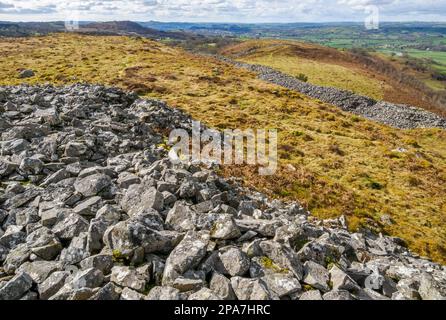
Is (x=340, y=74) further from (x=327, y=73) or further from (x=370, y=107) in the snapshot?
(x=370, y=107)

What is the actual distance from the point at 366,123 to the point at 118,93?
32.0 meters

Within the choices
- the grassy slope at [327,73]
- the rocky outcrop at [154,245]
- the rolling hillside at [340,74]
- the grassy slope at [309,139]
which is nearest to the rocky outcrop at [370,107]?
the grassy slope at [309,139]

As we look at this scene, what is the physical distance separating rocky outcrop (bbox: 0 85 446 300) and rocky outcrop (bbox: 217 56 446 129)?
139 feet

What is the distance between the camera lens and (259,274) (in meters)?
8.74

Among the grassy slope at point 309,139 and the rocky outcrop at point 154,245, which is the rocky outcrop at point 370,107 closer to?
the grassy slope at point 309,139

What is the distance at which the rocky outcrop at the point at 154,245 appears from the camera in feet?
27.0

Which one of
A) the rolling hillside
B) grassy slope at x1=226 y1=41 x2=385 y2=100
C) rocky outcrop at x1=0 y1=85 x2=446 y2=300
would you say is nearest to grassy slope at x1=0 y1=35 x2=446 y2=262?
rocky outcrop at x1=0 y1=85 x2=446 y2=300

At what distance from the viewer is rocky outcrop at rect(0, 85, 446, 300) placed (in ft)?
27.0

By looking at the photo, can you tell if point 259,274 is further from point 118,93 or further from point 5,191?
point 118,93

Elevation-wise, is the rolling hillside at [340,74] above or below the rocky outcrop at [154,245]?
above

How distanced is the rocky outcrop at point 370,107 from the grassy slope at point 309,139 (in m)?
4.37

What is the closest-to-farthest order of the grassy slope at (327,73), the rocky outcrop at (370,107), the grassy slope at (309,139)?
the grassy slope at (309,139) < the rocky outcrop at (370,107) < the grassy slope at (327,73)

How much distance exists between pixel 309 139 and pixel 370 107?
29.7 metres

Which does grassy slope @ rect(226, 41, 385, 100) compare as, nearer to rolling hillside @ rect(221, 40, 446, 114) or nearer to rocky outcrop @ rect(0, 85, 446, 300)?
rolling hillside @ rect(221, 40, 446, 114)
